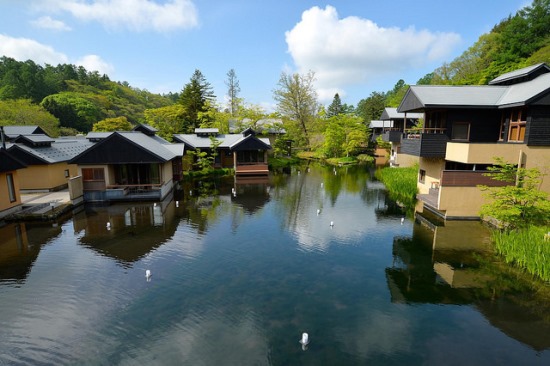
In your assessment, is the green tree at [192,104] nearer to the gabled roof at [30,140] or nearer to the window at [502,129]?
the gabled roof at [30,140]

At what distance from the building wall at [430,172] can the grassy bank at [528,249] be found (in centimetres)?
860

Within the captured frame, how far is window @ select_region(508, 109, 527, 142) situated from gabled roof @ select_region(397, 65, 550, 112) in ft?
2.78

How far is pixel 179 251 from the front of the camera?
13703 mm

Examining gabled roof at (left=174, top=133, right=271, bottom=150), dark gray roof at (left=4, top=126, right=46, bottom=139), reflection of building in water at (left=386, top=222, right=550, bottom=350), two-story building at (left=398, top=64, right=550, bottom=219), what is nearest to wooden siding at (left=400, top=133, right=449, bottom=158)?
two-story building at (left=398, top=64, right=550, bottom=219)

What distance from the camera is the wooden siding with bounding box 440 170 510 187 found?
1722 centimetres

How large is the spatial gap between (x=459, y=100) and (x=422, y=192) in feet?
24.9

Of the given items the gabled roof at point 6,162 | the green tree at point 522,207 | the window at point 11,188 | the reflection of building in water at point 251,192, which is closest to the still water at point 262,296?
the green tree at point 522,207

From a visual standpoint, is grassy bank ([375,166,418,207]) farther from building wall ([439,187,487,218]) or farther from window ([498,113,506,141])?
window ([498,113,506,141])

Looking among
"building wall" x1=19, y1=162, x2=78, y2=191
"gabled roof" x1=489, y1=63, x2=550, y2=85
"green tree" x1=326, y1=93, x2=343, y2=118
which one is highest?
"green tree" x1=326, y1=93, x2=343, y2=118

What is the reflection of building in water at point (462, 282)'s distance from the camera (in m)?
8.61

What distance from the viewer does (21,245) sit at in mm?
14516


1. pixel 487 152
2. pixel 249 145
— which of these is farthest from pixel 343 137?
pixel 487 152

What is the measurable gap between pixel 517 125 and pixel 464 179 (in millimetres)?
4728

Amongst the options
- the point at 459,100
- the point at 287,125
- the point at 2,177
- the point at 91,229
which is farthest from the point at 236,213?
the point at 287,125
